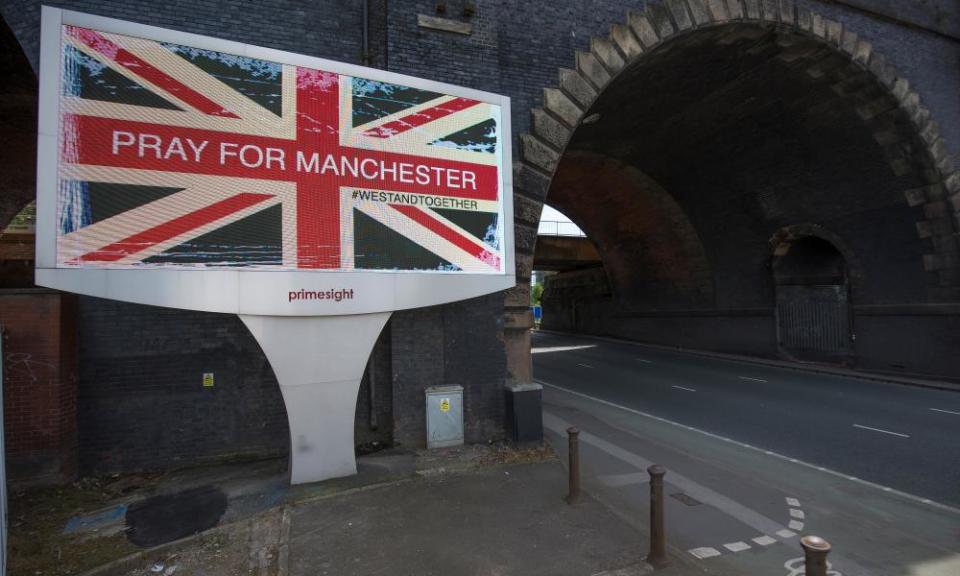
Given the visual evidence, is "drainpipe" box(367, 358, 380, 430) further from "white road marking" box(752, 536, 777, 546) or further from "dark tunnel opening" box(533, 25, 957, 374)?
"dark tunnel opening" box(533, 25, 957, 374)

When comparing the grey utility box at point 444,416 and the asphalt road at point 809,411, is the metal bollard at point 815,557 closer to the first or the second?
the asphalt road at point 809,411

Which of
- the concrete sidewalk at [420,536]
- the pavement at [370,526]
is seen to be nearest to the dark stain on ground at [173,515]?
the pavement at [370,526]

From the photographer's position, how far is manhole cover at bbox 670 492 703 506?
6.00 meters

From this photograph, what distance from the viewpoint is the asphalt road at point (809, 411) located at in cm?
749

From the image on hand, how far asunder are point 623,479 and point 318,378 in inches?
184

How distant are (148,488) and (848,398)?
15.9 metres

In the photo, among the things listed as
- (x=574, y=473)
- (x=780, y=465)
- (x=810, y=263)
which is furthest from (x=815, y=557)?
(x=810, y=263)

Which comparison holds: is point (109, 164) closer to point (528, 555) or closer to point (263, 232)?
point (263, 232)

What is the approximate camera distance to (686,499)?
6.13 meters

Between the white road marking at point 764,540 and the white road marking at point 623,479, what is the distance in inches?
69.4

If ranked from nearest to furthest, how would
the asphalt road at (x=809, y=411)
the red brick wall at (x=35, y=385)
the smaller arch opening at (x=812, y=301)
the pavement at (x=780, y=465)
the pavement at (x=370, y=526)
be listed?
the pavement at (x=370, y=526)
the pavement at (x=780, y=465)
the red brick wall at (x=35, y=385)
the asphalt road at (x=809, y=411)
the smaller arch opening at (x=812, y=301)

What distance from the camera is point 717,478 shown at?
689 cm

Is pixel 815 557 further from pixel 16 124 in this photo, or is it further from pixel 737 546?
pixel 16 124

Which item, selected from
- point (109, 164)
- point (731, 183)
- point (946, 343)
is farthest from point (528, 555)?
point (731, 183)
